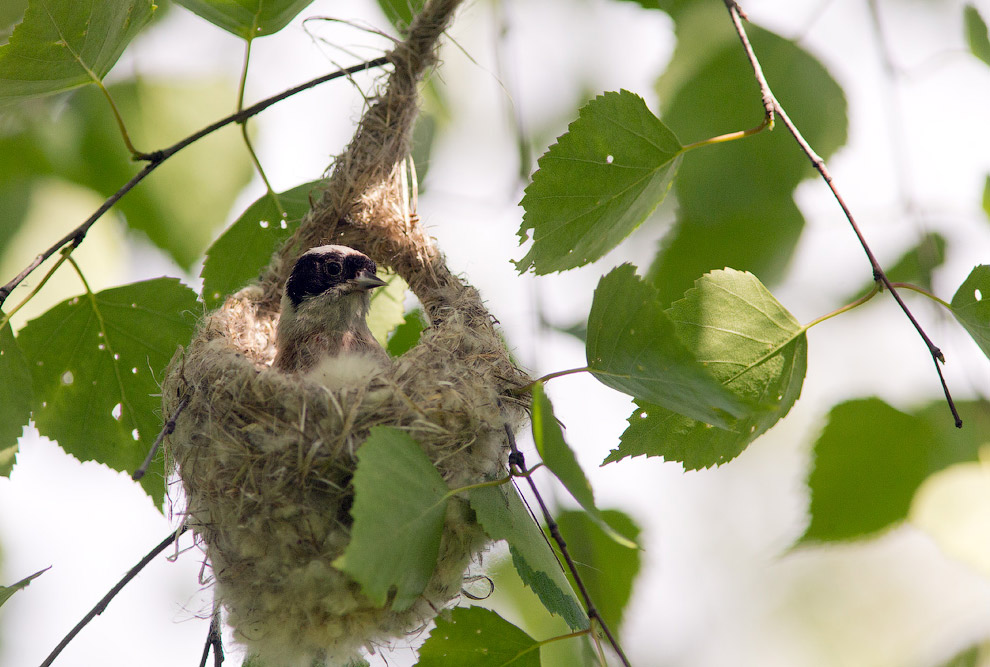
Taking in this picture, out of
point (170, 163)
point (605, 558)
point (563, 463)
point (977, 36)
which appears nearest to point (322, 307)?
point (170, 163)

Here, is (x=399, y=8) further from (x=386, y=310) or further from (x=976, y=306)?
(x=976, y=306)

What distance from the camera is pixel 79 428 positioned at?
2.53m

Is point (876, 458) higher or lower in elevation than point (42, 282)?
lower

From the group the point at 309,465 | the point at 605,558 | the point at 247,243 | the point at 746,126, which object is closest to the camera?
the point at 309,465

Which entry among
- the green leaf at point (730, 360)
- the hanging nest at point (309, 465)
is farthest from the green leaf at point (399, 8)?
the green leaf at point (730, 360)

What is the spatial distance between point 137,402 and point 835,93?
93.6 inches

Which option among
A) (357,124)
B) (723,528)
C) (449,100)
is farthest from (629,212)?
(723,528)

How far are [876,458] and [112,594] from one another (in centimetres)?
206

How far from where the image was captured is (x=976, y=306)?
180 centimetres

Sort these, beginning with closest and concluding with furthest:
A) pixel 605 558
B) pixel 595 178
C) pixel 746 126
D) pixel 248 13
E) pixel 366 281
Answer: pixel 595 178
pixel 248 13
pixel 746 126
pixel 366 281
pixel 605 558

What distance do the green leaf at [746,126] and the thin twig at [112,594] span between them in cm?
162

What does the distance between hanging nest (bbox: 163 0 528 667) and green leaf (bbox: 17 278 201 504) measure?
0.50 feet

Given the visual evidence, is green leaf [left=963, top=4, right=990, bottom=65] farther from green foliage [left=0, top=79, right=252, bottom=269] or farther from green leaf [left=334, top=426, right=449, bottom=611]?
green foliage [left=0, top=79, right=252, bottom=269]

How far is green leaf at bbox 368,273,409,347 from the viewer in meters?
3.29
